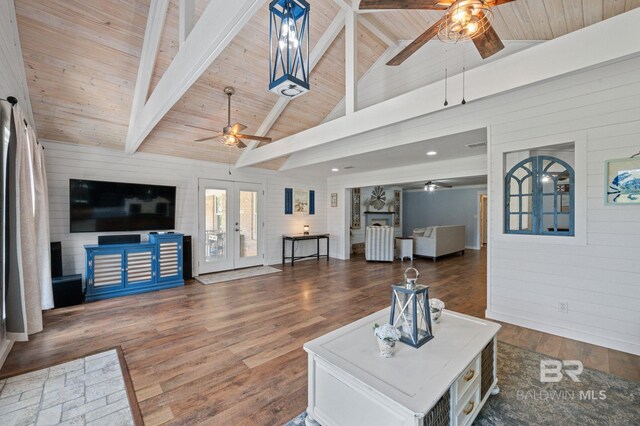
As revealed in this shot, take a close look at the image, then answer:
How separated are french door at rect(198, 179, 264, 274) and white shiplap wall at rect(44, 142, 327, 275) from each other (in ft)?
0.48

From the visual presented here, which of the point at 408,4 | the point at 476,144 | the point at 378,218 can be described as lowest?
the point at 378,218

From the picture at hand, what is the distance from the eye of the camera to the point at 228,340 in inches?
116

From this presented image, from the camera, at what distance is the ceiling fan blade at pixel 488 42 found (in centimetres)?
199

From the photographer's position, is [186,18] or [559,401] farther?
[186,18]

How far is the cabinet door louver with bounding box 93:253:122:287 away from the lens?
4.30 metres

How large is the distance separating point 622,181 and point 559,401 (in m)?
2.07

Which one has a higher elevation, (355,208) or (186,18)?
(186,18)

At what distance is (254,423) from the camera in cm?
180

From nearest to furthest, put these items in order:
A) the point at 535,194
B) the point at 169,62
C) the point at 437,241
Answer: the point at 535,194, the point at 169,62, the point at 437,241

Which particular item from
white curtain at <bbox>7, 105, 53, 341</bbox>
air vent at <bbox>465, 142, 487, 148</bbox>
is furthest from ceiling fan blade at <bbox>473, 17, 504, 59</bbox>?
white curtain at <bbox>7, 105, 53, 341</bbox>

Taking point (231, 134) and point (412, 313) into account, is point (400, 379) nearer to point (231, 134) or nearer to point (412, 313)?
point (412, 313)

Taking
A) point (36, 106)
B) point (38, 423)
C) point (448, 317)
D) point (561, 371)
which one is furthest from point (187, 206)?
point (561, 371)

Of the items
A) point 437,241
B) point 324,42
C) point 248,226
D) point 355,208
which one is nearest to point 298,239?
point 248,226

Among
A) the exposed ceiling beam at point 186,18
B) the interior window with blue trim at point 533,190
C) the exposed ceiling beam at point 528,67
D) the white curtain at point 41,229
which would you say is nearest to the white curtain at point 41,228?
the white curtain at point 41,229
